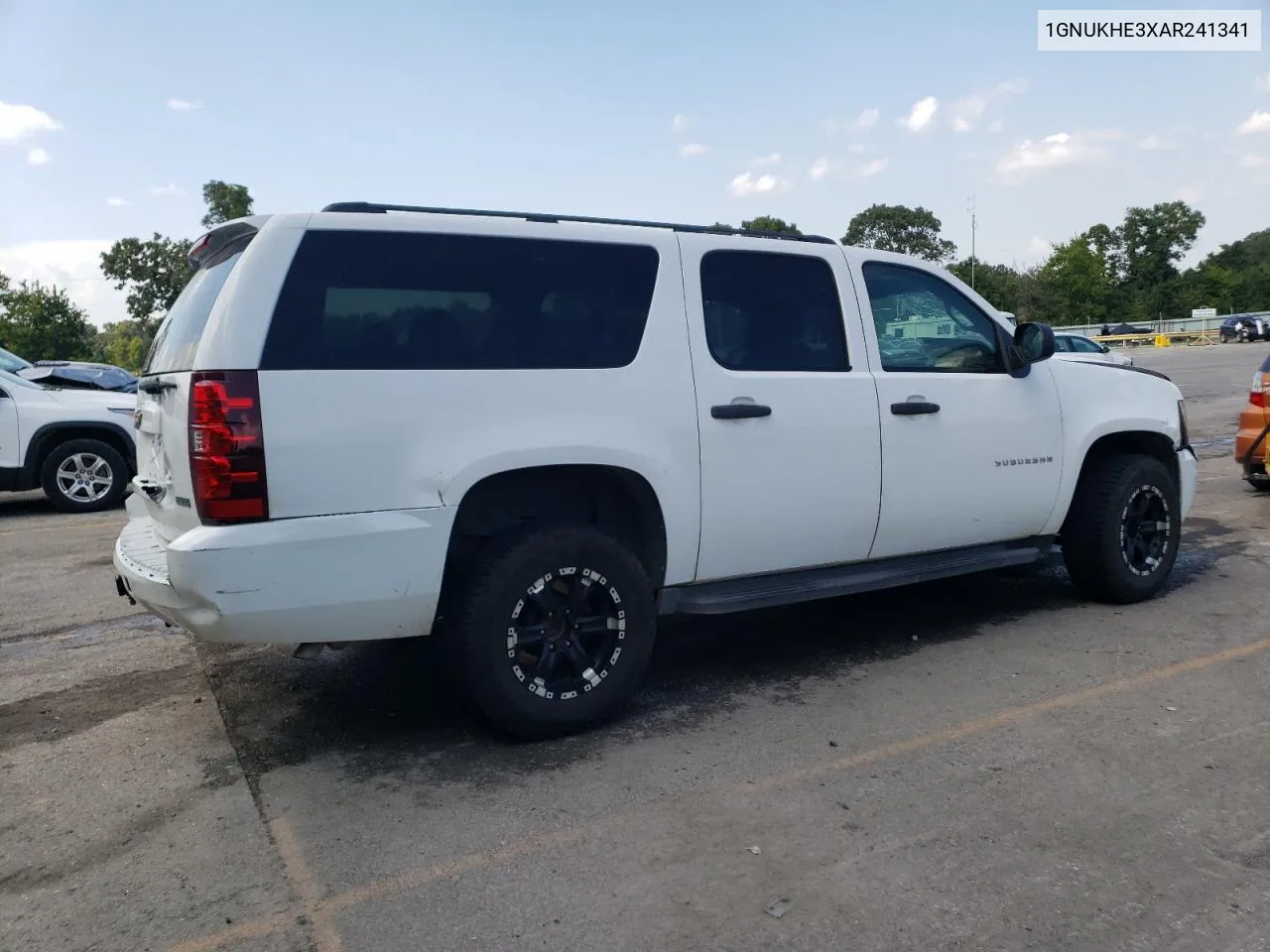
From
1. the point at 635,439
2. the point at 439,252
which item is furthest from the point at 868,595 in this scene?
the point at 439,252

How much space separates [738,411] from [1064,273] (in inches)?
3664

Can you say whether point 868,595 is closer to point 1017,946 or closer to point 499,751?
point 499,751

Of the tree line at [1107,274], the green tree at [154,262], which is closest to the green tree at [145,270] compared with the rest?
the green tree at [154,262]

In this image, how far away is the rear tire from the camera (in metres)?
9.94

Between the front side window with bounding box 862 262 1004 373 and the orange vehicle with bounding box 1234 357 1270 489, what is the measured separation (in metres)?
4.66

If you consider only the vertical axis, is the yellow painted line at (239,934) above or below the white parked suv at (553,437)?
below

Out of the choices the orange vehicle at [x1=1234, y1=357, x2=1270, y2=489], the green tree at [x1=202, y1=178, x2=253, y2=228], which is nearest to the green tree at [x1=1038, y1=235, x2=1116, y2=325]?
the green tree at [x1=202, y1=178, x2=253, y2=228]

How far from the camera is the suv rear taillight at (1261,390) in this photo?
8469mm

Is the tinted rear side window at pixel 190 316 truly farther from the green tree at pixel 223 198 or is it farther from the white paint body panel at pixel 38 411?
the green tree at pixel 223 198

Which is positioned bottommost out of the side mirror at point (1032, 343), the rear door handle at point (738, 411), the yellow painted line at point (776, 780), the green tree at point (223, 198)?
the yellow painted line at point (776, 780)

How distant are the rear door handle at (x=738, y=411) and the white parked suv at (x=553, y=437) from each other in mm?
13

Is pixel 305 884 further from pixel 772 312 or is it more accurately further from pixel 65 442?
pixel 65 442

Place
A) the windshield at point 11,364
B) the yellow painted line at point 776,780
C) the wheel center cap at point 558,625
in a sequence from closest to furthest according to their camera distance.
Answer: the yellow painted line at point 776,780 < the wheel center cap at point 558,625 < the windshield at point 11,364

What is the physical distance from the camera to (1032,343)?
5.16m
